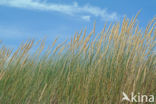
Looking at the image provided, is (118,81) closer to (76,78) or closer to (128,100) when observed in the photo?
(128,100)

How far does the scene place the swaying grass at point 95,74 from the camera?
2.53 m

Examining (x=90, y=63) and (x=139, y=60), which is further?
(x=90, y=63)

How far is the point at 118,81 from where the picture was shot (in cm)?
256

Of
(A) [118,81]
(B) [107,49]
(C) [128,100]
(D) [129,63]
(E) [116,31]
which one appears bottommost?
(C) [128,100]

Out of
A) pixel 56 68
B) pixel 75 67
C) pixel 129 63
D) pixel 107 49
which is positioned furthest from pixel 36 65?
pixel 129 63

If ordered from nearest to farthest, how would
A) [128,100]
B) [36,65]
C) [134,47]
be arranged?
[128,100] → [134,47] → [36,65]

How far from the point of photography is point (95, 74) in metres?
2.73

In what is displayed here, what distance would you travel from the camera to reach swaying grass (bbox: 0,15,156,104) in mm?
2533

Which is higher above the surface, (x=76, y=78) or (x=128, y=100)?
(x=76, y=78)

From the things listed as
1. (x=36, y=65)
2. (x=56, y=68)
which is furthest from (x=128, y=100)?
(x=36, y=65)

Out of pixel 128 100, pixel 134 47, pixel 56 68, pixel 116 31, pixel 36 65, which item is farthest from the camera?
pixel 36 65

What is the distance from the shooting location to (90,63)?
9.40ft

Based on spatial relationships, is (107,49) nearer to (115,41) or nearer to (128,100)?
(115,41)

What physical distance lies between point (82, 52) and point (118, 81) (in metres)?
0.71
